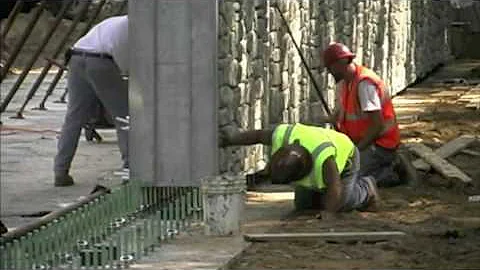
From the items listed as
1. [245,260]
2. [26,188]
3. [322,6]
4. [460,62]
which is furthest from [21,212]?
[460,62]

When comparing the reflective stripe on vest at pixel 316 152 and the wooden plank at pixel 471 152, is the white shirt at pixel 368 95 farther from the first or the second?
the wooden plank at pixel 471 152

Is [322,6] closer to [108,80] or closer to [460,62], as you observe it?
[108,80]

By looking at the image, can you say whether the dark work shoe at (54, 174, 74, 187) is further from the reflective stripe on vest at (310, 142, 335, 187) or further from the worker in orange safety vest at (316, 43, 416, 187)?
the reflective stripe on vest at (310, 142, 335, 187)

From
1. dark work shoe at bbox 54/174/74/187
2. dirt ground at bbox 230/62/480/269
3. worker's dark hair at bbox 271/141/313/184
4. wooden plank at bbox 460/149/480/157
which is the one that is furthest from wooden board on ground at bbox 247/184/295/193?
wooden plank at bbox 460/149/480/157

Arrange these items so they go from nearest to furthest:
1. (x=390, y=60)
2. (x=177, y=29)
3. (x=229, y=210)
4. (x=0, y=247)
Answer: (x=0, y=247) < (x=229, y=210) < (x=177, y=29) < (x=390, y=60)

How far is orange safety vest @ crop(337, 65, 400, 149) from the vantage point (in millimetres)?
10977

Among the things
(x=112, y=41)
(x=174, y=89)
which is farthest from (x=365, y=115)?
(x=112, y=41)

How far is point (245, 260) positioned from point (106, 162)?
5.80 meters

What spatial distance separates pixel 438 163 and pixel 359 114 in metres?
1.87

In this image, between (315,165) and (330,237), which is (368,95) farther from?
(330,237)

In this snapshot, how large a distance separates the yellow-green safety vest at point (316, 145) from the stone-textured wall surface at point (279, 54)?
3.12 ft

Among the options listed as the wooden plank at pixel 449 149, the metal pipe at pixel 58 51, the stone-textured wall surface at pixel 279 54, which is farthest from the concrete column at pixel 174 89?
the metal pipe at pixel 58 51

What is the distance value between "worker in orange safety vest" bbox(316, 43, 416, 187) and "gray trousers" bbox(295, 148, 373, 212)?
0.70 m

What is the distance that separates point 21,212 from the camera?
35.7ft
